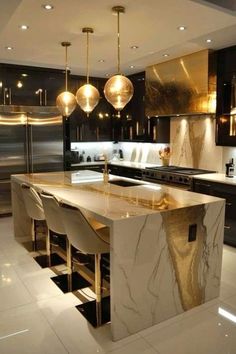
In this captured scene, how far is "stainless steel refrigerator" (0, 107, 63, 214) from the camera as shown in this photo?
226 inches

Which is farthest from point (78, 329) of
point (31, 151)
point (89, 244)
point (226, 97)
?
point (31, 151)

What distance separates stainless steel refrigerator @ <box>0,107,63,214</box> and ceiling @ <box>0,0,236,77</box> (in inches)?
52.6

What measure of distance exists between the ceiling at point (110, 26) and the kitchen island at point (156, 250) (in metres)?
1.74

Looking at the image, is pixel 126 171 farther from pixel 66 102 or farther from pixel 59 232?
pixel 59 232

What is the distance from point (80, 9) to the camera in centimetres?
290

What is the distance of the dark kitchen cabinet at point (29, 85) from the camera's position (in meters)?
5.71

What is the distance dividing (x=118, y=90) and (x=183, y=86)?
2127 millimetres

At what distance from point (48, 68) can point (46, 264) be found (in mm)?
3857

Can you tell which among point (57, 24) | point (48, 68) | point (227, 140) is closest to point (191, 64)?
point (227, 140)

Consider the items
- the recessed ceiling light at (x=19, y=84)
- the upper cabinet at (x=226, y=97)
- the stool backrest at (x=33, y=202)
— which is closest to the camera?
the stool backrest at (x=33, y=202)

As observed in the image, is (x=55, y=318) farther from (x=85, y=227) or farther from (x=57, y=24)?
(x=57, y=24)

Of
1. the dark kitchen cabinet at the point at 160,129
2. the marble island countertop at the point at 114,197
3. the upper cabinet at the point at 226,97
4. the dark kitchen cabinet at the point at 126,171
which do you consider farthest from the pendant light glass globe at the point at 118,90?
the dark kitchen cabinet at the point at 126,171

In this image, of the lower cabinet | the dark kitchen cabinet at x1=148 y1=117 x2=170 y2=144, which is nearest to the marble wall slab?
the dark kitchen cabinet at x1=148 y1=117 x2=170 y2=144

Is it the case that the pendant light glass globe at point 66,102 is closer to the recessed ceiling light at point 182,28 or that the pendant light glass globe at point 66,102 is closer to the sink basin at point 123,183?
the sink basin at point 123,183
